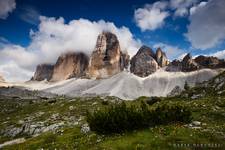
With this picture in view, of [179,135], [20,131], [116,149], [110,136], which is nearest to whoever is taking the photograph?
[116,149]

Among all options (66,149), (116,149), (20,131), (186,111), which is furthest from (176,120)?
(20,131)

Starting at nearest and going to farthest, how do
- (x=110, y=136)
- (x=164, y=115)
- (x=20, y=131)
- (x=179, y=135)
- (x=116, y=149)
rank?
(x=116, y=149) < (x=179, y=135) < (x=110, y=136) < (x=164, y=115) < (x=20, y=131)

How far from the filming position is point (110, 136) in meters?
28.7

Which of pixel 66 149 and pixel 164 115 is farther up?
pixel 164 115

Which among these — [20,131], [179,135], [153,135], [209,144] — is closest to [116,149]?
[153,135]

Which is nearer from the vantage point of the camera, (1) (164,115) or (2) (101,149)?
(2) (101,149)

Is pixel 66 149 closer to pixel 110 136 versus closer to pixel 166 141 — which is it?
pixel 110 136

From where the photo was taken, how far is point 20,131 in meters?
85.1

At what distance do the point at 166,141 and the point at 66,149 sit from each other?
9.02m

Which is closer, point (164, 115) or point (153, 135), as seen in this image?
point (153, 135)

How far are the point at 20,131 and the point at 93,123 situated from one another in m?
60.8

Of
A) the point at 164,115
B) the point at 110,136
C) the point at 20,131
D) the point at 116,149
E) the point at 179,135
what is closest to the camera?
the point at 116,149

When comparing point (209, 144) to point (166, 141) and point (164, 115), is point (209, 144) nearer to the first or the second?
point (166, 141)

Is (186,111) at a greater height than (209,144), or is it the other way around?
(186,111)
